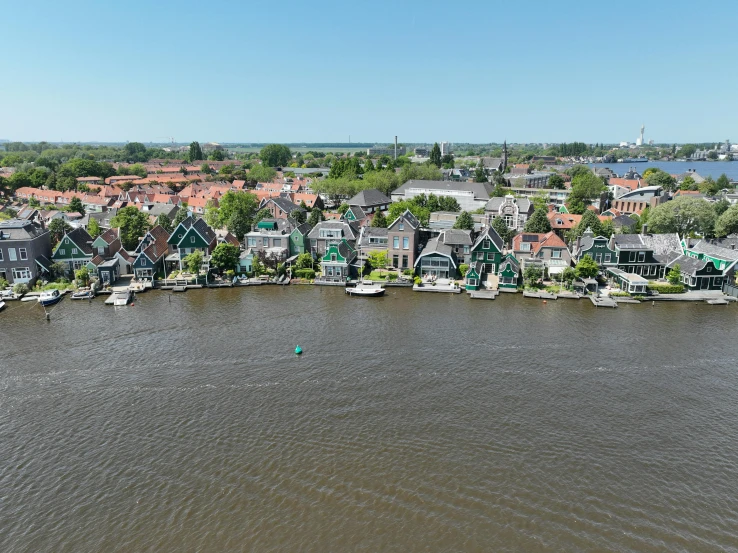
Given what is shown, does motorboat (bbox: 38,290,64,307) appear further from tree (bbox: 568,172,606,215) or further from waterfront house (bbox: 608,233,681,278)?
tree (bbox: 568,172,606,215)

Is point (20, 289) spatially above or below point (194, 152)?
below

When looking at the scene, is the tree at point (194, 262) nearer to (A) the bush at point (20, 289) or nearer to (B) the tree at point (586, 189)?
(A) the bush at point (20, 289)

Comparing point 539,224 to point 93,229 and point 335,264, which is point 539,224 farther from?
point 93,229

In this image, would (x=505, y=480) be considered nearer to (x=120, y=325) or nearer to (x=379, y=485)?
(x=379, y=485)

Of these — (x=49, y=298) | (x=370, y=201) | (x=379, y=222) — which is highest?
(x=370, y=201)

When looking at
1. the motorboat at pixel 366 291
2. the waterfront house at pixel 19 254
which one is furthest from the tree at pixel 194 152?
the motorboat at pixel 366 291

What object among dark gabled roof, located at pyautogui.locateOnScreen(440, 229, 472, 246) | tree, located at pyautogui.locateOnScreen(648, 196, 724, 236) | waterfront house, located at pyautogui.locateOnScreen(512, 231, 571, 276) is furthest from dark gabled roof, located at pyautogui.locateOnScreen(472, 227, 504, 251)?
tree, located at pyautogui.locateOnScreen(648, 196, 724, 236)

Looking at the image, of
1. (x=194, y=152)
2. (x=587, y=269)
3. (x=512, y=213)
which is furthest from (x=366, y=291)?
(x=194, y=152)
